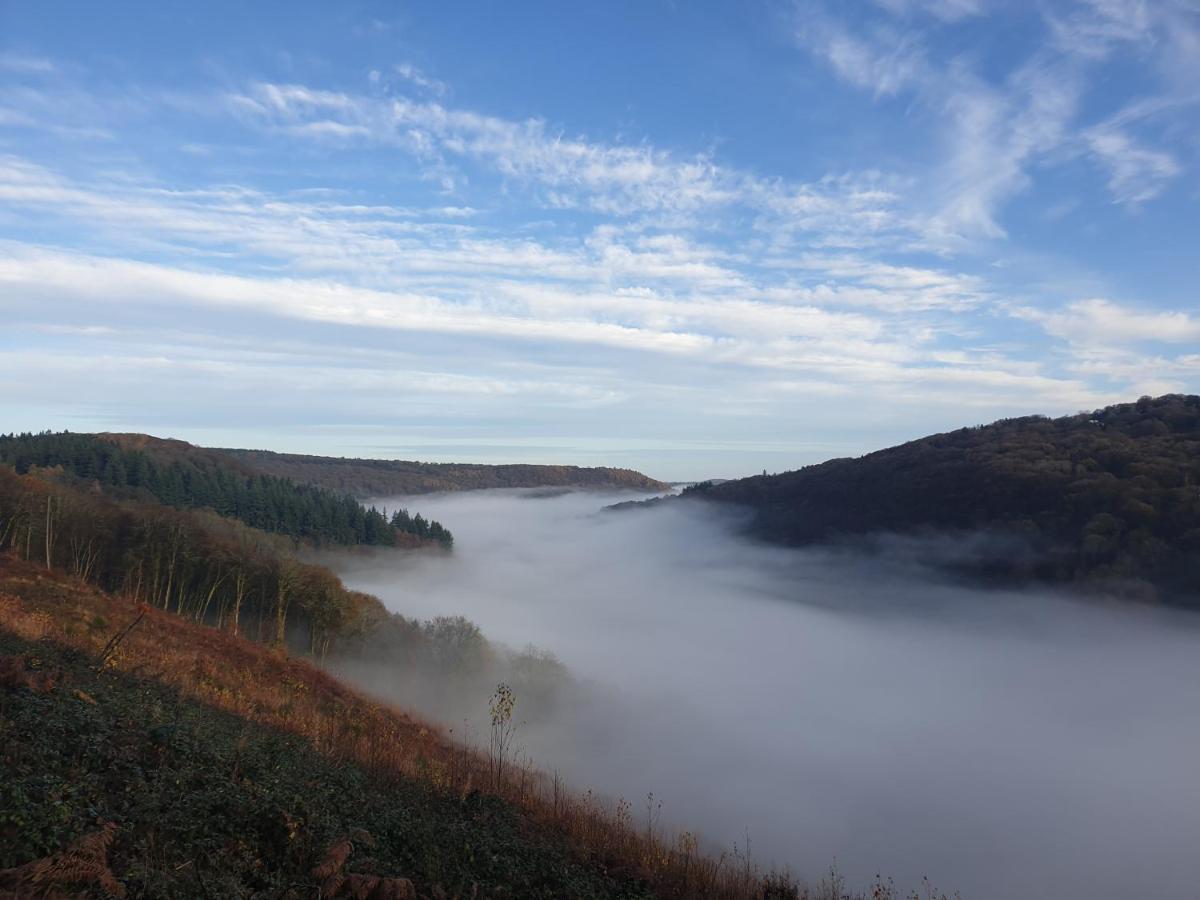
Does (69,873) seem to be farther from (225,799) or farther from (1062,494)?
(1062,494)

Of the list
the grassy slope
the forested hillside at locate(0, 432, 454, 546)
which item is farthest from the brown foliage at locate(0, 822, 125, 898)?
the forested hillside at locate(0, 432, 454, 546)

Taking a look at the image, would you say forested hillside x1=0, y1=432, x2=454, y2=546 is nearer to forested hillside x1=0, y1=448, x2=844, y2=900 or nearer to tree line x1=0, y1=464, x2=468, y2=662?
tree line x1=0, y1=464, x2=468, y2=662

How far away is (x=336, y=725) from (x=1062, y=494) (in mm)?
148874

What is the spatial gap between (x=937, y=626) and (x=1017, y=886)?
119 meters

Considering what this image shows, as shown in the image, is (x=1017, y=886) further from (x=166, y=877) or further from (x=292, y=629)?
(x=166, y=877)

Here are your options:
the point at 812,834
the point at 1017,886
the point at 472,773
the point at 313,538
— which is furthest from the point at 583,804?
the point at 313,538

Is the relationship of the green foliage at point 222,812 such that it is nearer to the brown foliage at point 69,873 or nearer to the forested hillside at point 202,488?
the brown foliage at point 69,873

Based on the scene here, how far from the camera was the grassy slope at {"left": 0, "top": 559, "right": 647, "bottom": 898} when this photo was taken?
602 centimetres

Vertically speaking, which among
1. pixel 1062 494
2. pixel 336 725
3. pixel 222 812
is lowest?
pixel 336 725

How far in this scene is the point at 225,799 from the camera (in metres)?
7.43

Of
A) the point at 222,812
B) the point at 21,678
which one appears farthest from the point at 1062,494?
the point at 21,678

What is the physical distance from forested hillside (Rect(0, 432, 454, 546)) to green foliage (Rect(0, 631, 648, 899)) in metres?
84.1

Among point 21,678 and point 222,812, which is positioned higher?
point 21,678

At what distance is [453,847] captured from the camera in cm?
848
